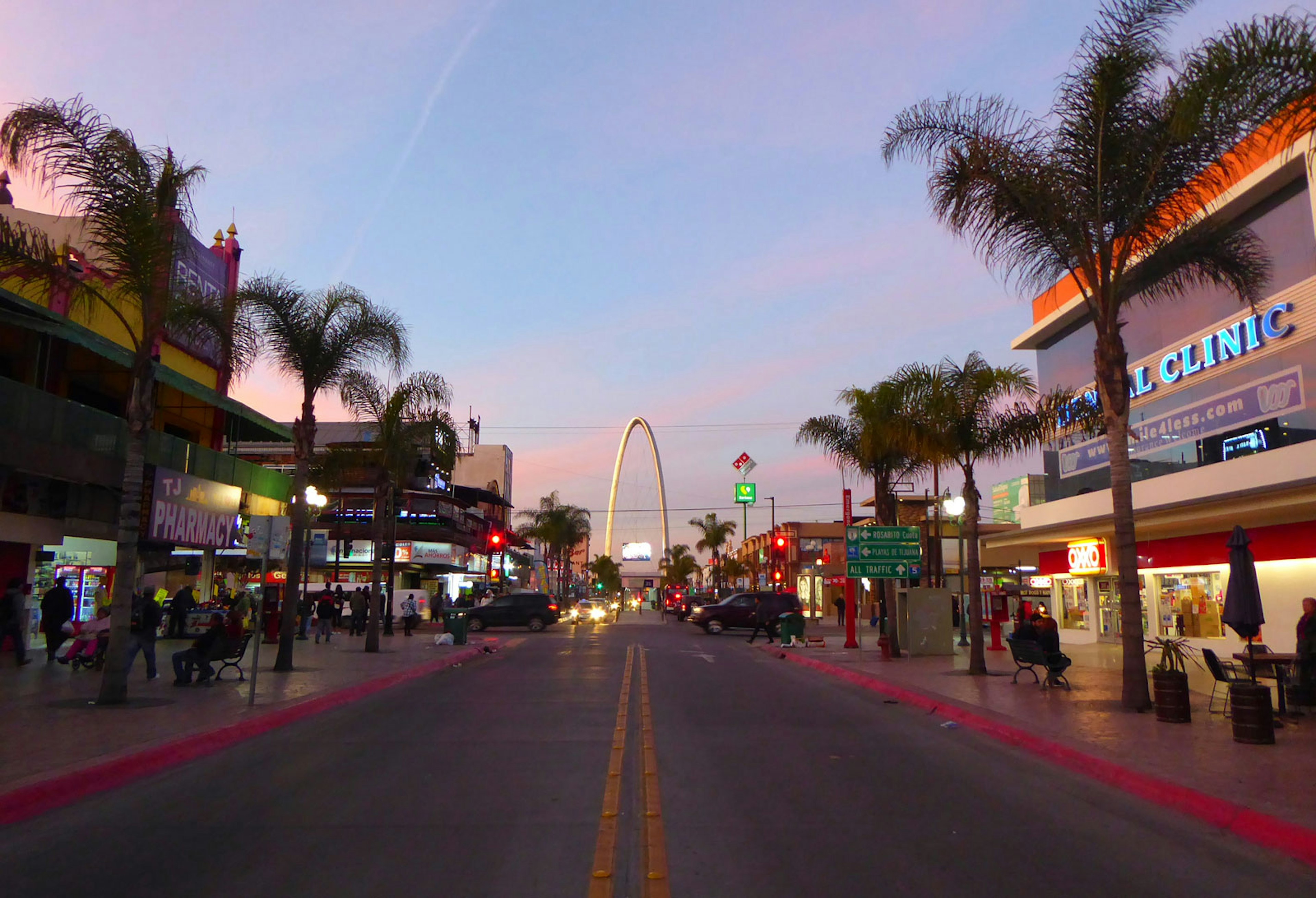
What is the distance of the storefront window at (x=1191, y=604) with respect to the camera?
2767 cm

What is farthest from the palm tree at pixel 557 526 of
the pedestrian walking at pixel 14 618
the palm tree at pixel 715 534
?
the pedestrian walking at pixel 14 618

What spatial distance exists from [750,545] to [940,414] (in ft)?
356

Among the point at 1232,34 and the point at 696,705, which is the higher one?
the point at 1232,34

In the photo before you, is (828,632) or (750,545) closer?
(828,632)

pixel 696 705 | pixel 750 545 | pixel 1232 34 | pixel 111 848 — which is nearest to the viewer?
pixel 111 848

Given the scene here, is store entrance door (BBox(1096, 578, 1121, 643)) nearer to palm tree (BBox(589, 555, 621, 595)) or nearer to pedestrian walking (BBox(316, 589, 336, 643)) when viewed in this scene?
pedestrian walking (BBox(316, 589, 336, 643))

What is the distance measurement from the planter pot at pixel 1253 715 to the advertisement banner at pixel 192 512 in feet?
75.4

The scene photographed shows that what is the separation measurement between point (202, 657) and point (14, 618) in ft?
21.3

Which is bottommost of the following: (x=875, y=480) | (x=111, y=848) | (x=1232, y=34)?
(x=111, y=848)

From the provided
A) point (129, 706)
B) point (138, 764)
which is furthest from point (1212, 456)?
point (138, 764)

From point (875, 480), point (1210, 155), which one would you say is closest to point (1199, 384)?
point (875, 480)

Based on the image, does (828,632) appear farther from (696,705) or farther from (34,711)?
(34,711)

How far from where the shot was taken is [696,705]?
1557 centimetres

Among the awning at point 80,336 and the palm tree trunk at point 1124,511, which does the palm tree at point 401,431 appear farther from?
the palm tree trunk at point 1124,511
